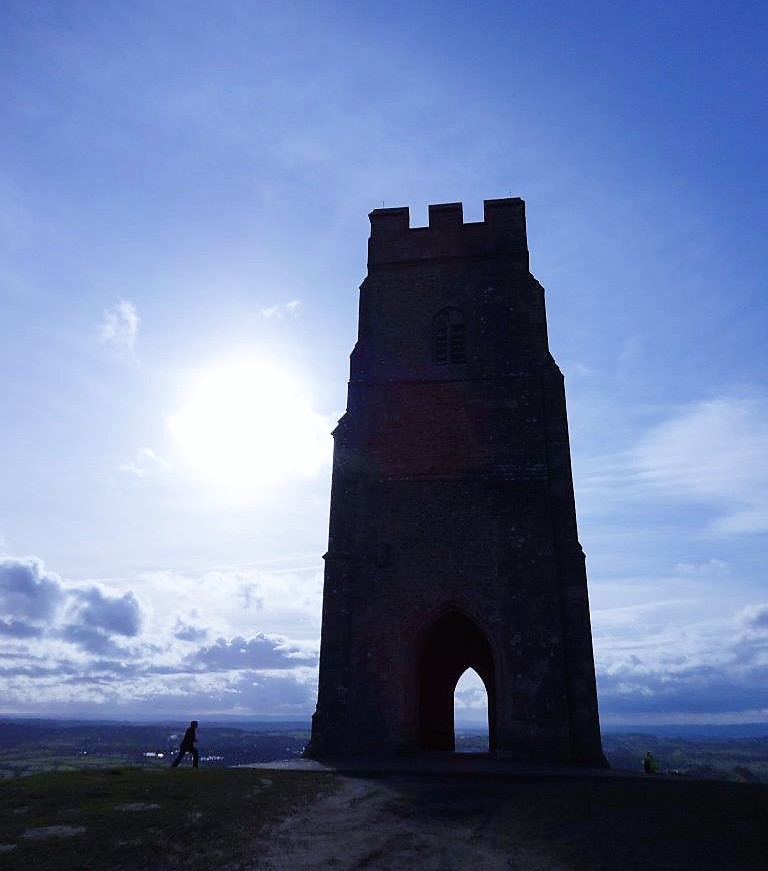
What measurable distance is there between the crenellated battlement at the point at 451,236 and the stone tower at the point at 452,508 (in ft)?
0.18

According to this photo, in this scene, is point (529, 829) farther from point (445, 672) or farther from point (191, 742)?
point (445, 672)

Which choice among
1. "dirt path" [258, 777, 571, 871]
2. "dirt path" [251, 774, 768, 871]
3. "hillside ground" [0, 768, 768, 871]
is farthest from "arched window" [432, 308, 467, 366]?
"dirt path" [258, 777, 571, 871]

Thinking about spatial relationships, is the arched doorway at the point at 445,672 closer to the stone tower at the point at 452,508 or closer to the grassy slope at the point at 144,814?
the stone tower at the point at 452,508

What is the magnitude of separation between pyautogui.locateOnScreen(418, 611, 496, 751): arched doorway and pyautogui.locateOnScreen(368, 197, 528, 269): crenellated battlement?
13.0 m

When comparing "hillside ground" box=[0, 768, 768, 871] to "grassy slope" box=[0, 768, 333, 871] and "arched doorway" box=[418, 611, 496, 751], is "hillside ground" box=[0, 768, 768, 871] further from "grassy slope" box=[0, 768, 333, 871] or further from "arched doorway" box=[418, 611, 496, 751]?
"arched doorway" box=[418, 611, 496, 751]

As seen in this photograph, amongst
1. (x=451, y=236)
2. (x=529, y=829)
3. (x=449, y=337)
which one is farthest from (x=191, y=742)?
(x=451, y=236)

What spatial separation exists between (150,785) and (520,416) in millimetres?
14059

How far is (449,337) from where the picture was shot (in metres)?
22.0

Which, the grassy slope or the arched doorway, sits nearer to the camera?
the grassy slope

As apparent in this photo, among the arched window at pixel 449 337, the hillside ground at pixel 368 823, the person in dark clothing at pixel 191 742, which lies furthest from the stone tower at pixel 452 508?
the hillside ground at pixel 368 823

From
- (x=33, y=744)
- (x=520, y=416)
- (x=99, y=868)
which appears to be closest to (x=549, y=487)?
(x=520, y=416)

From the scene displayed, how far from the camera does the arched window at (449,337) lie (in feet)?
71.2

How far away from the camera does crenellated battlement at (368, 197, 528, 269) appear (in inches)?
896

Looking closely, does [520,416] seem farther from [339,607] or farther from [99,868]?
[99,868]
